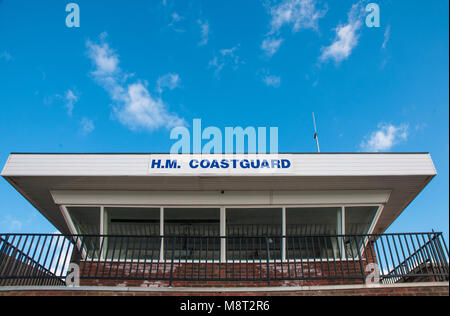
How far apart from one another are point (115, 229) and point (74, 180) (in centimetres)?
184

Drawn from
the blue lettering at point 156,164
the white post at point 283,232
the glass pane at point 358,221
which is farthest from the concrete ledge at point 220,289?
the blue lettering at point 156,164

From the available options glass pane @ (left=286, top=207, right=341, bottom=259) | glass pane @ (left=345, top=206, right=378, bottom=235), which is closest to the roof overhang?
glass pane @ (left=345, top=206, right=378, bottom=235)

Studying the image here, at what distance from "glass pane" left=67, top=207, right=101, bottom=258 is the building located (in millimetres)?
27

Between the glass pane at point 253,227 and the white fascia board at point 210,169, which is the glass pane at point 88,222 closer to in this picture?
the white fascia board at point 210,169

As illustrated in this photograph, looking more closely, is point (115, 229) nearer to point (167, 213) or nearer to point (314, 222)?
point (167, 213)

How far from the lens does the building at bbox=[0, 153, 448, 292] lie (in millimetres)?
8438

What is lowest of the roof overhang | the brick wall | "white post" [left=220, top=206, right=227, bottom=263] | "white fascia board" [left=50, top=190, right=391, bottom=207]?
the brick wall

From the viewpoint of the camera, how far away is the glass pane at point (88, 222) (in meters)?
9.33

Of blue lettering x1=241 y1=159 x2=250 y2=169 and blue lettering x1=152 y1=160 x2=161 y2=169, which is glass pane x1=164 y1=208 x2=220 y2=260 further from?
blue lettering x1=241 y1=159 x2=250 y2=169
